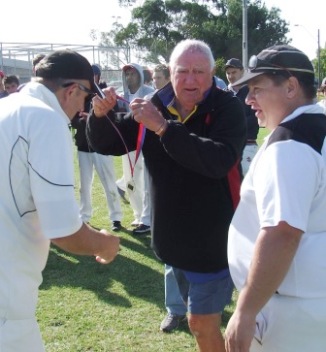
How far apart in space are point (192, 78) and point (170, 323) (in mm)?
2036

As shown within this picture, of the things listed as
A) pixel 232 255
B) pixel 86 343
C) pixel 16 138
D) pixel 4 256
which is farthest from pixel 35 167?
pixel 86 343

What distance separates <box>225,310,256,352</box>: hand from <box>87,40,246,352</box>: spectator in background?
1051mm

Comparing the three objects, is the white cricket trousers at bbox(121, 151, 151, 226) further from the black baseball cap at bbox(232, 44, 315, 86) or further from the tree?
the tree

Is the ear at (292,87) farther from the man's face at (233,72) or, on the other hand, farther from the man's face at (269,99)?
the man's face at (233,72)

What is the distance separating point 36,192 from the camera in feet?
6.70

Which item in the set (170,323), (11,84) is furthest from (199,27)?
(170,323)

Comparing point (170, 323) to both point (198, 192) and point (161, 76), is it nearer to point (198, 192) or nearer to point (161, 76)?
point (198, 192)

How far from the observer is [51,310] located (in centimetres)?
451

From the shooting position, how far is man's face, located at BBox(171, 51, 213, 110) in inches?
120

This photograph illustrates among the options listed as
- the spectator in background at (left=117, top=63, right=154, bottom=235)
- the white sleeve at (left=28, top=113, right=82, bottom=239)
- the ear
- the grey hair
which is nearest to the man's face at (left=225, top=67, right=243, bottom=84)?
the spectator in background at (left=117, top=63, right=154, bottom=235)

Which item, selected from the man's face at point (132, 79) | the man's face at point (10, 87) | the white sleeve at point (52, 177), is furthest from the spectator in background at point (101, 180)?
the white sleeve at point (52, 177)

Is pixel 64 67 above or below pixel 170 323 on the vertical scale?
above

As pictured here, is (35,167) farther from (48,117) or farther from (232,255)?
(232,255)

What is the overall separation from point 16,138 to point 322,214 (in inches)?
46.5
